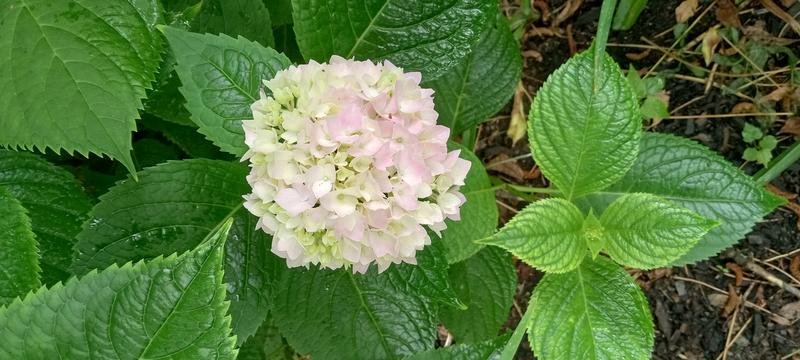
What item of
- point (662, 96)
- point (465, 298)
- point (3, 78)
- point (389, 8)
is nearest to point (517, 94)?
point (662, 96)

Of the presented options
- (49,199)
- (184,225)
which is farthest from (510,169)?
(49,199)

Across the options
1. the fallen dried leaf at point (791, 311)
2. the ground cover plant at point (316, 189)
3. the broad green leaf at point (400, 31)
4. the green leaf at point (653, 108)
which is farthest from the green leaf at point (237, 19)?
the fallen dried leaf at point (791, 311)

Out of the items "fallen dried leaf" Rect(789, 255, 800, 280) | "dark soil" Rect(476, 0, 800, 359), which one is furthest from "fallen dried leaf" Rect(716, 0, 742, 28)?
"fallen dried leaf" Rect(789, 255, 800, 280)

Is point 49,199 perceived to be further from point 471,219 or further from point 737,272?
point 737,272

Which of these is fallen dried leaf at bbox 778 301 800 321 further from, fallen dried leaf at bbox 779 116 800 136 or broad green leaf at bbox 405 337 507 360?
broad green leaf at bbox 405 337 507 360

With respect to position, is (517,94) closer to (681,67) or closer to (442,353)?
(681,67)
